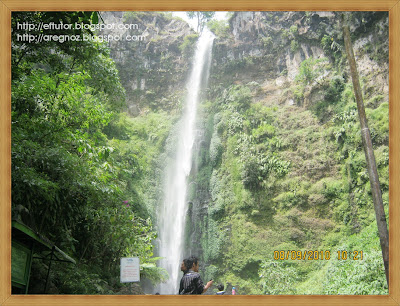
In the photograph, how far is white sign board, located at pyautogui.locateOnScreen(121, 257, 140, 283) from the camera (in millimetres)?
5738

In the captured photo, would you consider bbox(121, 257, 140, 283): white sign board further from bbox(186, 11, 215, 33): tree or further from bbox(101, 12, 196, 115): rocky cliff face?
bbox(186, 11, 215, 33): tree

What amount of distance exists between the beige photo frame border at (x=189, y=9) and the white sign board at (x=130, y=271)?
5.05 ft

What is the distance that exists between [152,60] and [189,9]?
1733 cm

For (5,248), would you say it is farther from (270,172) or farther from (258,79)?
(258,79)

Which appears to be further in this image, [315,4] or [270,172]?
[270,172]

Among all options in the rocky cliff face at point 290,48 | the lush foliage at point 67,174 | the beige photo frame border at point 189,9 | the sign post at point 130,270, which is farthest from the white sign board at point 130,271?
the rocky cliff face at point 290,48

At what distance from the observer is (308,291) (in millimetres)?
10375

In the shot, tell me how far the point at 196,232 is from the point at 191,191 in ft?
6.91

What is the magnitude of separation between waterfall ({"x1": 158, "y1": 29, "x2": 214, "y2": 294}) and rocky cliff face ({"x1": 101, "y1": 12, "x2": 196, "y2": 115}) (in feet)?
2.73

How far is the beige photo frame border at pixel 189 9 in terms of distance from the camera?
12.8ft

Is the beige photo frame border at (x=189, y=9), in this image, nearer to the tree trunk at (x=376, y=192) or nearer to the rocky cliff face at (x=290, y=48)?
the tree trunk at (x=376, y=192)

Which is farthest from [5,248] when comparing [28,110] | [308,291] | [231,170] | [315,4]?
[231,170]
